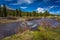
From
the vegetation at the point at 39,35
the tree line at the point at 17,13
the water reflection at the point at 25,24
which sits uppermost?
the tree line at the point at 17,13

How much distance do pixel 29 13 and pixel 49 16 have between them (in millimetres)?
415

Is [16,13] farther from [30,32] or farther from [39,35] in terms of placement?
[39,35]

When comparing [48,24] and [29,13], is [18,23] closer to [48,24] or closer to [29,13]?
[29,13]

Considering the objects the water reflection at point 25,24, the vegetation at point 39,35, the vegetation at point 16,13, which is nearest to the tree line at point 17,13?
the vegetation at point 16,13

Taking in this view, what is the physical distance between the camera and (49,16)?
223 cm

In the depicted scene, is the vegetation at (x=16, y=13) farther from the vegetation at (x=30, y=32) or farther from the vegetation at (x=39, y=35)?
the vegetation at (x=39, y=35)

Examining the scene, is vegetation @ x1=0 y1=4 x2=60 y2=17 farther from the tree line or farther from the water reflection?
the water reflection

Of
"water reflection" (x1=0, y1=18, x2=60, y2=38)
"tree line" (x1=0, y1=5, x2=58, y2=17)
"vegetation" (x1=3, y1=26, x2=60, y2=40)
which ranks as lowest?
"vegetation" (x1=3, y1=26, x2=60, y2=40)

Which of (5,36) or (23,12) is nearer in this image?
(5,36)

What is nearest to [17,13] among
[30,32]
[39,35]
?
[30,32]

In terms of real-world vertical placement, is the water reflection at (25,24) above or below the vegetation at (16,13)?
below

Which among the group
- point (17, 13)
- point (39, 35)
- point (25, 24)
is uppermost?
point (17, 13)

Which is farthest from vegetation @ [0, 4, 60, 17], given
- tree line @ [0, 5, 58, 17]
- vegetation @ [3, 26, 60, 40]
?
vegetation @ [3, 26, 60, 40]

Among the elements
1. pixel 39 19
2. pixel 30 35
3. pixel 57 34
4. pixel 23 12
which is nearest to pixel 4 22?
pixel 23 12
